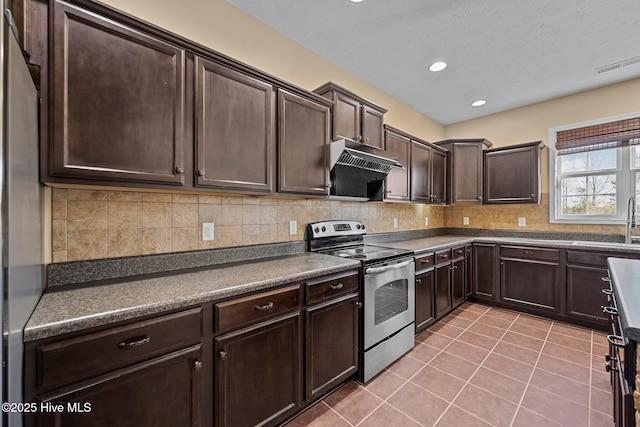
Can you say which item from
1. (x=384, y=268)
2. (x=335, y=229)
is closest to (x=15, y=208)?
(x=384, y=268)

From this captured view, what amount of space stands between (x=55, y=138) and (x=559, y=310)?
4.59 meters


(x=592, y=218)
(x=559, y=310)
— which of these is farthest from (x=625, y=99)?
(x=559, y=310)

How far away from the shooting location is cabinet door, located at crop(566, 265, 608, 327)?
277 cm

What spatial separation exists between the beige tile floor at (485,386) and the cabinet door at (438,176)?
1754mm

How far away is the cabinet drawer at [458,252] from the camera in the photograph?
127 inches

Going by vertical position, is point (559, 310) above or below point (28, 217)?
below

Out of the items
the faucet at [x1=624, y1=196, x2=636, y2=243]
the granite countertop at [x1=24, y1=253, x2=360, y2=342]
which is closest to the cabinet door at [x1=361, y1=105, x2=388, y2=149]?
the granite countertop at [x1=24, y1=253, x2=360, y2=342]

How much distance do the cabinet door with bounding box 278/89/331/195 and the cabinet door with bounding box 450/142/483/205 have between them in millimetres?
2538

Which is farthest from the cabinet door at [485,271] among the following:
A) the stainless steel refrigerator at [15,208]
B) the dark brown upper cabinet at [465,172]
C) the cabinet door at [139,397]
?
the stainless steel refrigerator at [15,208]

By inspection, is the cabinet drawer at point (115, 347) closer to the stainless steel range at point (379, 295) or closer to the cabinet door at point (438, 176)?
the stainless steel range at point (379, 295)

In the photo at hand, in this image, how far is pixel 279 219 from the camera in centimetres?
224

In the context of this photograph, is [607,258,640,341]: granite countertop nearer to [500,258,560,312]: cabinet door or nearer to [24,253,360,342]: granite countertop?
[24,253,360,342]: granite countertop

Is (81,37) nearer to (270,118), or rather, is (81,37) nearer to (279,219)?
(270,118)

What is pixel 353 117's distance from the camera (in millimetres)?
2461
